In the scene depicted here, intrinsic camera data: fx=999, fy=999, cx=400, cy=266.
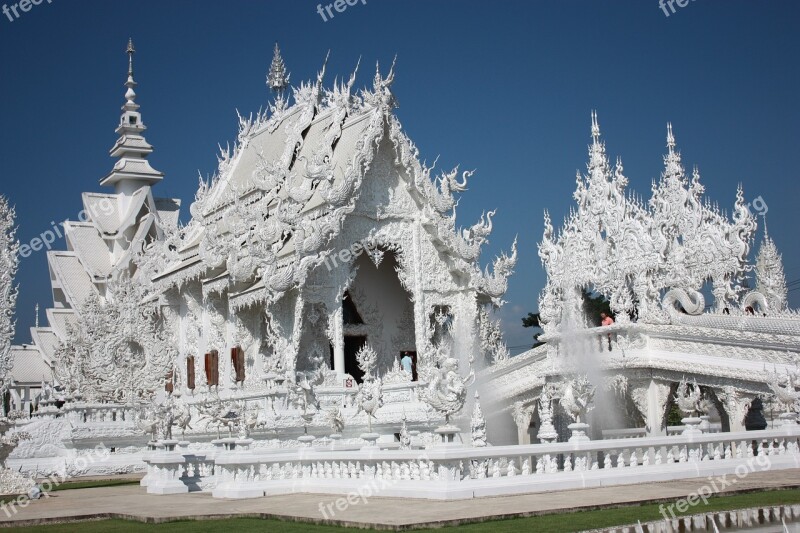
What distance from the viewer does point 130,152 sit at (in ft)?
132

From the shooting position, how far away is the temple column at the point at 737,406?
19.0m

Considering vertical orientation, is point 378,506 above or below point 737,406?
below

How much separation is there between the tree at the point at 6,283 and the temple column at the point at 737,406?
1460cm

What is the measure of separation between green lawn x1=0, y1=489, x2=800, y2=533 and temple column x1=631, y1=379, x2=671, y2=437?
10.2 meters

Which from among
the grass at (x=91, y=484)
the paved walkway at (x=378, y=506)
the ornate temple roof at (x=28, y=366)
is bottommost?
the paved walkway at (x=378, y=506)

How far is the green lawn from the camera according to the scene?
8570mm

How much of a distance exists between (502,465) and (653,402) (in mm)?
9990

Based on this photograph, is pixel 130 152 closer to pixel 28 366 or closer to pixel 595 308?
pixel 28 366

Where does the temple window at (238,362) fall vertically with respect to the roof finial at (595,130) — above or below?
below

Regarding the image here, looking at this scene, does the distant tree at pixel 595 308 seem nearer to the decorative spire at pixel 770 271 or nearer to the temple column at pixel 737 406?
the decorative spire at pixel 770 271

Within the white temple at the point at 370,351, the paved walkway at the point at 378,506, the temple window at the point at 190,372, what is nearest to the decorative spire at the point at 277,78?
the white temple at the point at 370,351

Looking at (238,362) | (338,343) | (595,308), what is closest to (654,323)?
(338,343)

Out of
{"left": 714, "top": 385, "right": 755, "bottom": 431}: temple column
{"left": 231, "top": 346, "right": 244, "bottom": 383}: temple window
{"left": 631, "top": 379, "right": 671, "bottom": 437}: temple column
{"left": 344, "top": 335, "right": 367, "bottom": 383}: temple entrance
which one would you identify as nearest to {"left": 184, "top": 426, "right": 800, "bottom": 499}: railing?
{"left": 714, "top": 385, "right": 755, "bottom": 431}: temple column

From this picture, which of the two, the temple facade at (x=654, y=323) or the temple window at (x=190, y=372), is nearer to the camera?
the temple facade at (x=654, y=323)
